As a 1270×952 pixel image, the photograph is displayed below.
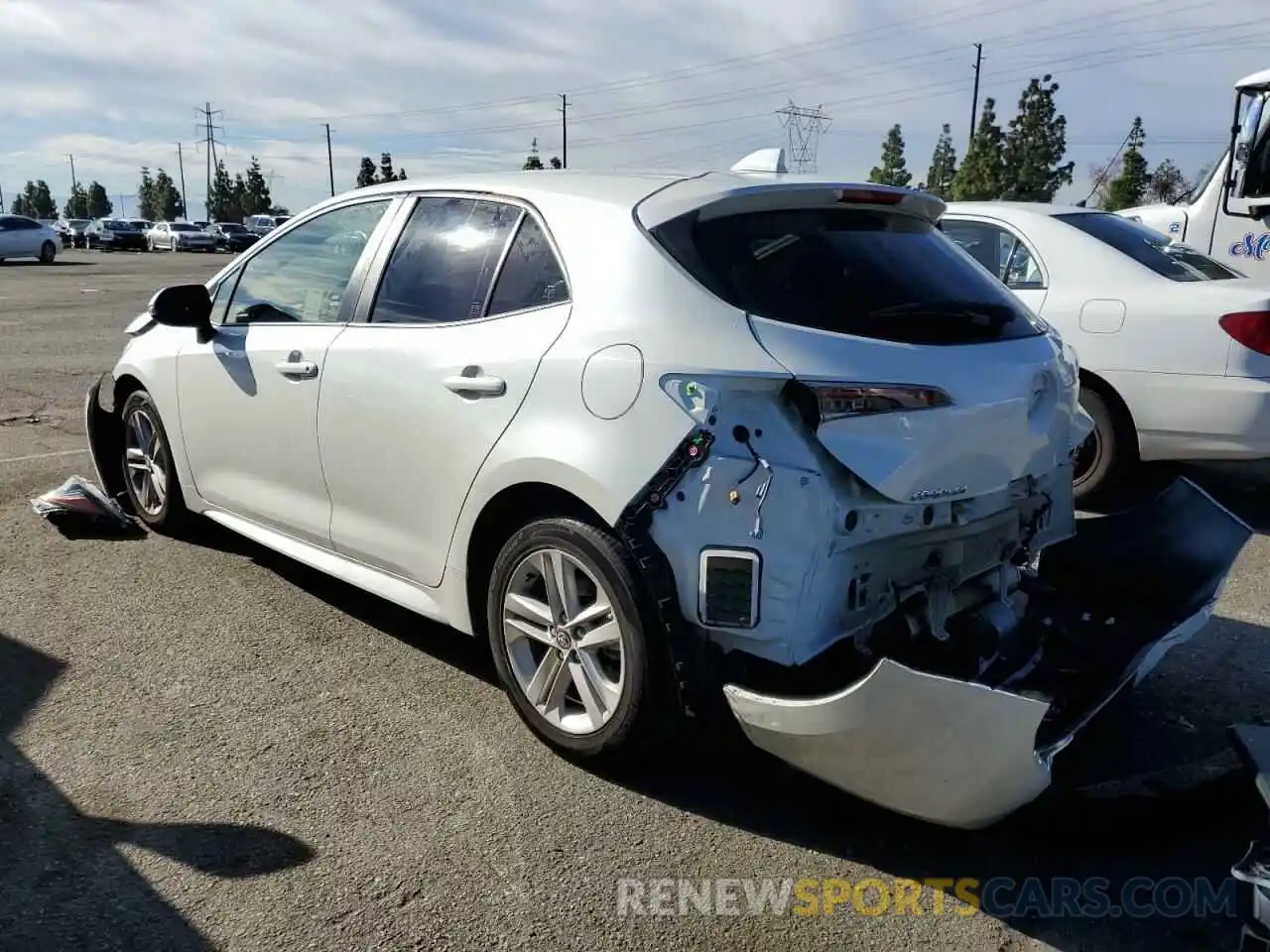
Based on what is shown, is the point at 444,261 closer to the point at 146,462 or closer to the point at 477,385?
the point at 477,385

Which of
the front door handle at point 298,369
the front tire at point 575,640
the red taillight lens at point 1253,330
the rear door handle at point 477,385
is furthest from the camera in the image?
the red taillight lens at point 1253,330

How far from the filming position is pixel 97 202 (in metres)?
108

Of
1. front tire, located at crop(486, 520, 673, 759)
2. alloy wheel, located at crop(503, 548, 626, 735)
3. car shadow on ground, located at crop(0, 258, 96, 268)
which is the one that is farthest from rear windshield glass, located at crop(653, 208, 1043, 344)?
car shadow on ground, located at crop(0, 258, 96, 268)

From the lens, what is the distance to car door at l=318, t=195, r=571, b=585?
336 centimetres

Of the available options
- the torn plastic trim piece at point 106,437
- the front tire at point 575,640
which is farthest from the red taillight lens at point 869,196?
the torn plastic trim piece at point 106,437

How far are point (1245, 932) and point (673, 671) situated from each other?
1455mm

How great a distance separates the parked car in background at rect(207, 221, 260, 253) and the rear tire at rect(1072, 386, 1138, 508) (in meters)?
52.3

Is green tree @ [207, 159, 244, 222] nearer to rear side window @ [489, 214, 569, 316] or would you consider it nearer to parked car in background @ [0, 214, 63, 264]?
parked car in background @ [0, 214, 63, 264]

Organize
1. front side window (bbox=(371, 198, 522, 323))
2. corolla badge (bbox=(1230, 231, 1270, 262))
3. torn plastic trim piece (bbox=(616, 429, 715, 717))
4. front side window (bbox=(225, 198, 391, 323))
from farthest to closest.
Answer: corolla badge (bbox=(1230, 231, 1270, 262)), front side window (bbox=(225, 198, 391, 323)), front side window (bbox=(371, 198, 522, 323)), torn plastic trim piece (bbox=(616, 429, 715, 717))

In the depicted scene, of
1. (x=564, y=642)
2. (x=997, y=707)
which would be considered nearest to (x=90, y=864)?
(x=564, y=642)

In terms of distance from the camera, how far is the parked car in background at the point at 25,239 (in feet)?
115

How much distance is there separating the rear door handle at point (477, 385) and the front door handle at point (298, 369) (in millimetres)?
812

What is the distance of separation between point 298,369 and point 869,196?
7.21 feet

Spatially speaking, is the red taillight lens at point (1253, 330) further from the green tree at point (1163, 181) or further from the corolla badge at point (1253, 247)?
the green tree at point (1163, 181)
